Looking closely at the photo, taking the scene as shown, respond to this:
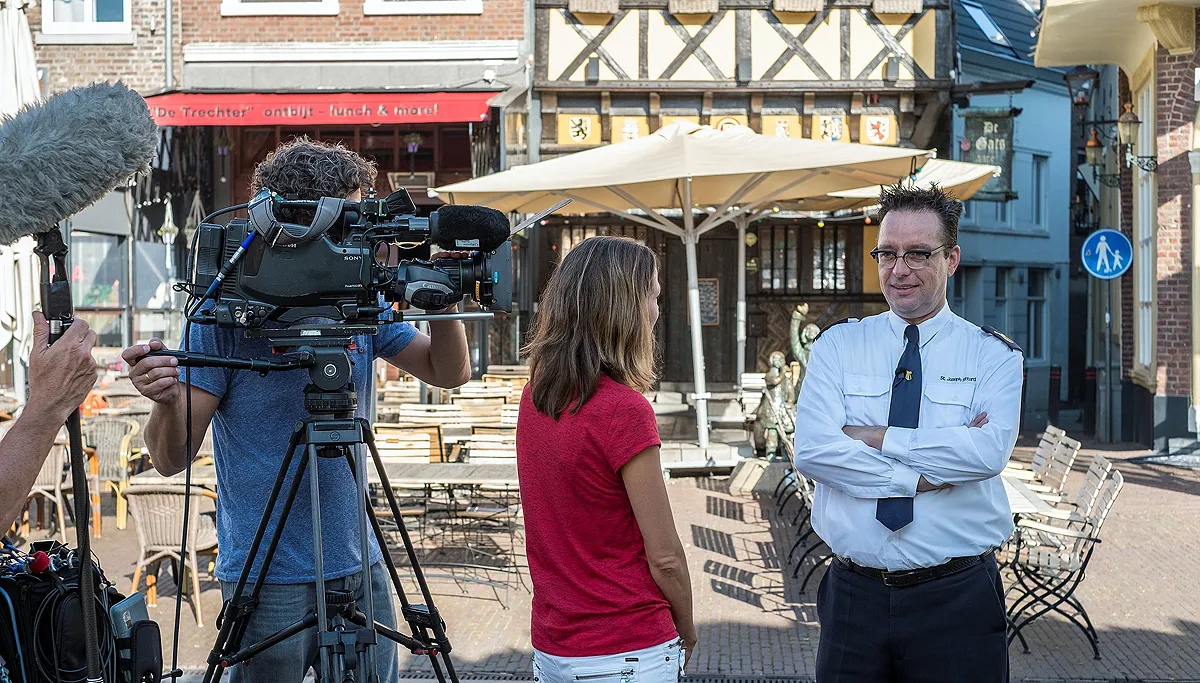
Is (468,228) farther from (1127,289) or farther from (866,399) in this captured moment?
(1127,289)

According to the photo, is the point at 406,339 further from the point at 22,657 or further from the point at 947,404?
the point at 947,404

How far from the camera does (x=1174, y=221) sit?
13.0m

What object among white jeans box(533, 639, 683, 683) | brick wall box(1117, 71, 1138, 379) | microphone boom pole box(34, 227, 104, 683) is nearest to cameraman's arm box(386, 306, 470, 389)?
white jeans box(533, 639, 683, 683)

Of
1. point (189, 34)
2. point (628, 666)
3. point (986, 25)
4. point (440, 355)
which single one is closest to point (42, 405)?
point (440, 355)

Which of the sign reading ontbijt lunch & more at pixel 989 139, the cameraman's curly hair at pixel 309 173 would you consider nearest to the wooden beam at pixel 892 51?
the sign reading ontbijt lunch & more at pixel 989 139

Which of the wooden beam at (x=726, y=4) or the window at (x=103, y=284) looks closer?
the wooden beam at (x=726, y=4)

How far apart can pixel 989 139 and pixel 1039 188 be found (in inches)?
257

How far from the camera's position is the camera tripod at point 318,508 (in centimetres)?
235

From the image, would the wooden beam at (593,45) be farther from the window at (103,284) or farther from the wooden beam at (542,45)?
the window at (103,284)

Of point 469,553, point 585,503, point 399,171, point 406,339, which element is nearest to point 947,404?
point 585,503

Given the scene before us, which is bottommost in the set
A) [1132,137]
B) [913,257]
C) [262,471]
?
[262,471]

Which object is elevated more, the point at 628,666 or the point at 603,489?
the point at 603,489

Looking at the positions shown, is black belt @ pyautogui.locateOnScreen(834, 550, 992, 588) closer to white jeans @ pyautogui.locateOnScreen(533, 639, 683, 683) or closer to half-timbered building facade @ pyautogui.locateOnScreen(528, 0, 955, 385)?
white jeans @ pyautogui.locateOnScreen(533, 639, 683, 683)

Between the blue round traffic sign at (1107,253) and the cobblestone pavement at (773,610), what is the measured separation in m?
4.44
